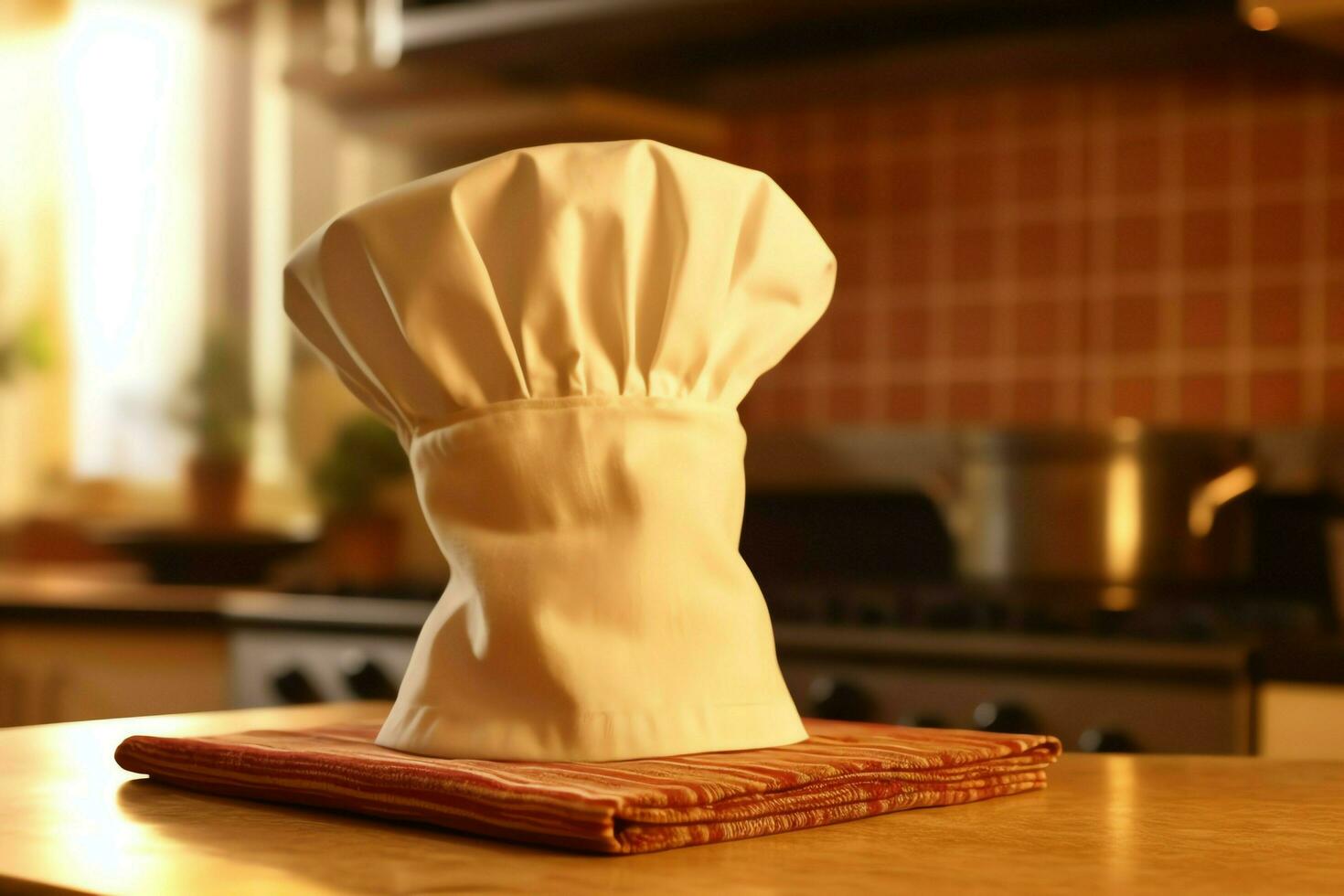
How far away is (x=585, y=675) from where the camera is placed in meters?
0.58

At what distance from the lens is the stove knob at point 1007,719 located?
4.82 ft

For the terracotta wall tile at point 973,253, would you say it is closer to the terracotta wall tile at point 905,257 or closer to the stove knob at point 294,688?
the terracotta wall tile at point 905,257

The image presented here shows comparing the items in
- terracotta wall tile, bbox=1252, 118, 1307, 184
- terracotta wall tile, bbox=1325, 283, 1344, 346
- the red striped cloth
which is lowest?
the red striped cloth

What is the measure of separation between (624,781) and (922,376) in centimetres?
174

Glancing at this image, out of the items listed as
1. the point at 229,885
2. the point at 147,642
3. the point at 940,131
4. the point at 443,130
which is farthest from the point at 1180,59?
the point at 229,885

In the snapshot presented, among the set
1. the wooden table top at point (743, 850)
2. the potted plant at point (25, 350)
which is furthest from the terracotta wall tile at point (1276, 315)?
the potted plant at point (25, 350)

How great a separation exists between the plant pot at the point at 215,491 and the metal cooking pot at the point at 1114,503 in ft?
4.57

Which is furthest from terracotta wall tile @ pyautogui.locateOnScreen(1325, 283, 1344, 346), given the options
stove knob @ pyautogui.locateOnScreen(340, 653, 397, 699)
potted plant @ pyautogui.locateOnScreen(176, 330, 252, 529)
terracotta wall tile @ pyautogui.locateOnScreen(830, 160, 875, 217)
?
potted plant @ pyautogui.locateOnScreen(176, 330, 252, 529)

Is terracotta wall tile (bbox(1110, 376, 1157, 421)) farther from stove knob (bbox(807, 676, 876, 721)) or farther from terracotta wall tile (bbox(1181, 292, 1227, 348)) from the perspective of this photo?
stove knob (bbox(807, 676, 876, 721))

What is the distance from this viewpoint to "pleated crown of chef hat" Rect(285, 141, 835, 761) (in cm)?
59

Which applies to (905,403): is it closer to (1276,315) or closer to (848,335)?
(848,335)

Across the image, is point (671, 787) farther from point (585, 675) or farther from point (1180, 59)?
point (1180, 59)

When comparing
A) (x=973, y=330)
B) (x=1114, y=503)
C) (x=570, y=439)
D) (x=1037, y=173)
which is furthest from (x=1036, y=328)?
(x=570, y=439)

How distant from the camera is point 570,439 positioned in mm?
598
